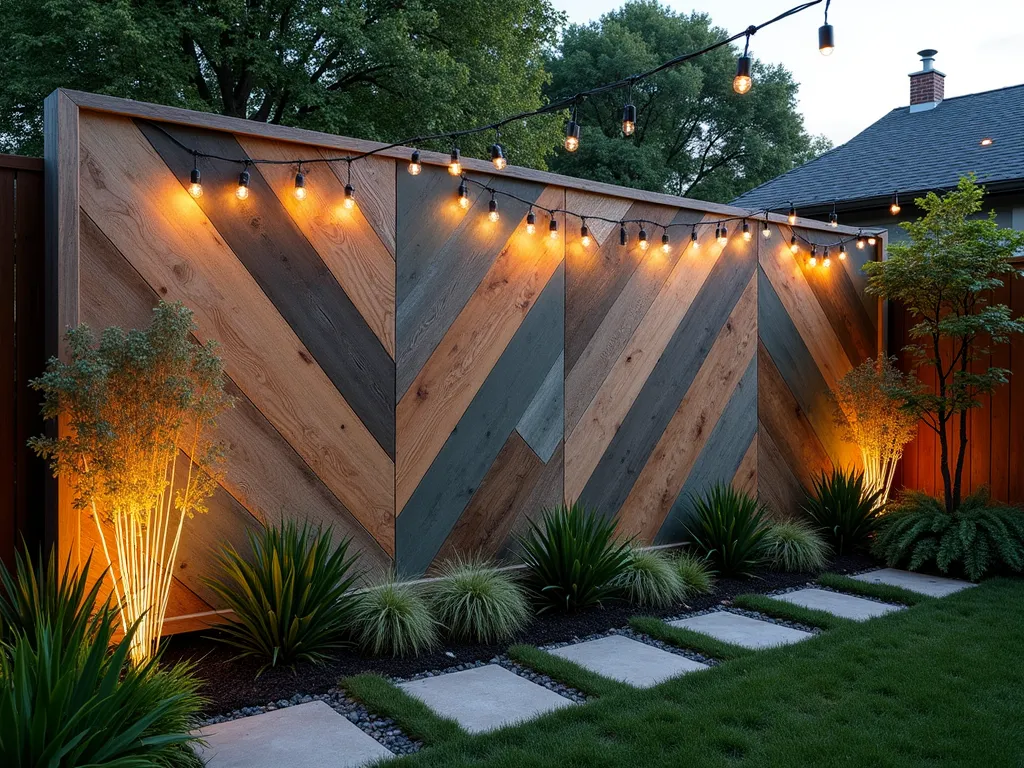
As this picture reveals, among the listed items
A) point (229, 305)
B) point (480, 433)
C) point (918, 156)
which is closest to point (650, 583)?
point (480, 433)

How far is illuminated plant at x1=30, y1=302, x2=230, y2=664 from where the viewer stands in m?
2.64

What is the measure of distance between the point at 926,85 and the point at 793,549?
1052 cm

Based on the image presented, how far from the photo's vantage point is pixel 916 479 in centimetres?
604

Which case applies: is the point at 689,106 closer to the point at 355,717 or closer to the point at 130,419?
the point at 130,419

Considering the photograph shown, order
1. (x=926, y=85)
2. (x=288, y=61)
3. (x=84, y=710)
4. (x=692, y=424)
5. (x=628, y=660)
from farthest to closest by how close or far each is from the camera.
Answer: (x=926, y=85) < (x=288, y=61) < (x=692, y=424) < (x=628, y=660) < (x=84, y=710)

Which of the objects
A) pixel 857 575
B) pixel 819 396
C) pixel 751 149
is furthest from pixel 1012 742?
pixel 751 149

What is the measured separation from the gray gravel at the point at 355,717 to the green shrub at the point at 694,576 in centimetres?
210

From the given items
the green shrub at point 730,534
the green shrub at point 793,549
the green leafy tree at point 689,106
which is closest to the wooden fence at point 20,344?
the green shrub at point 730,534

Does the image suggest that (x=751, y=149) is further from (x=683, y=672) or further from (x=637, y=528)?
(x=683, y=672)

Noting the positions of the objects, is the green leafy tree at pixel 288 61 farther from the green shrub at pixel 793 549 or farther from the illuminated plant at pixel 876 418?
the green shrub at pixel 793 549

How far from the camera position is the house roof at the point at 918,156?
9750 millimetres

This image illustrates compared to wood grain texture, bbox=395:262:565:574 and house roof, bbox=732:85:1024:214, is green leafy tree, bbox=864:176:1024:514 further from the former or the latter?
house roof, bbox=732:85:1024:214

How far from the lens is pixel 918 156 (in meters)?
10.7

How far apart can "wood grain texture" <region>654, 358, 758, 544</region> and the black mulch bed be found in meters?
0.85
